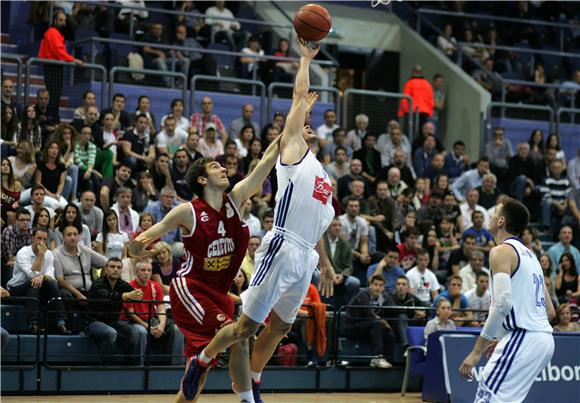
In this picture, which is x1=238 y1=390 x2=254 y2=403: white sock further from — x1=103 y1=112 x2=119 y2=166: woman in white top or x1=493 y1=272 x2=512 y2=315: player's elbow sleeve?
x1=103 y1=112 x2=119 y2=166: woman in white top

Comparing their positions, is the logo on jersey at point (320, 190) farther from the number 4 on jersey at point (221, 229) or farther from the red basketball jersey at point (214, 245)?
the number 4 on jersey at point (221, 229)

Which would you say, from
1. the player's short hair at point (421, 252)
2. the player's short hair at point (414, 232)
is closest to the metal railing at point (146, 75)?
the player's short hair at point (414, 232)

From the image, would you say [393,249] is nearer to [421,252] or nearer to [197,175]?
[421,252]

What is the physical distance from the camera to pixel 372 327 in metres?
14.9

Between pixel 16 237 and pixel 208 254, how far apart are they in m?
5.86

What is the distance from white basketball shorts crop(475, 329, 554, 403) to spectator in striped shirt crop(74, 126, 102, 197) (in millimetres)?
9295

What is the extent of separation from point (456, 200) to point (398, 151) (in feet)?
4.29

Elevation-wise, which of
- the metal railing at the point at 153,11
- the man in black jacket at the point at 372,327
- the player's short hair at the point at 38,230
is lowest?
the man in black jacket at the point at 372,327

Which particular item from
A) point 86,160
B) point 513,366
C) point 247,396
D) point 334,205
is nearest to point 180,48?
point 86,160

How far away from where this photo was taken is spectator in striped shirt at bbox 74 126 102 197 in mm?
15938

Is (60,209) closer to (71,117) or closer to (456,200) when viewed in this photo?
(71,117)

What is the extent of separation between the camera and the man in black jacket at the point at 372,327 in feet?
48.9

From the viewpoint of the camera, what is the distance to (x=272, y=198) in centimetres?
1712

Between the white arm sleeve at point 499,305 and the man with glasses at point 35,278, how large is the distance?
672cm
